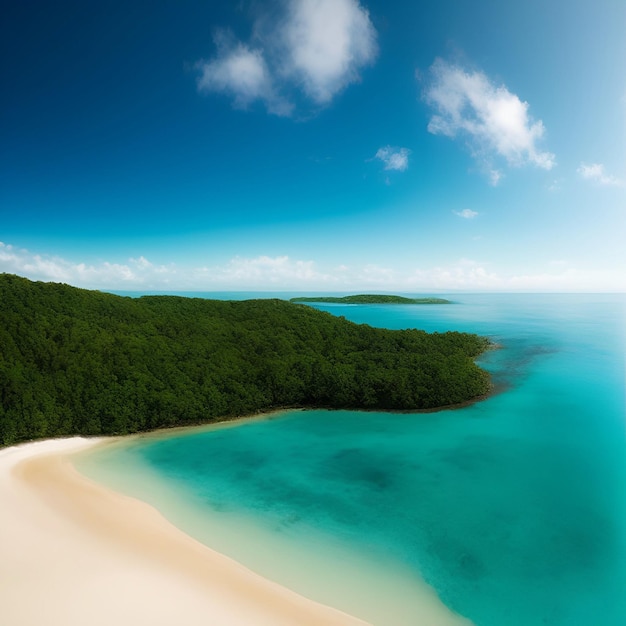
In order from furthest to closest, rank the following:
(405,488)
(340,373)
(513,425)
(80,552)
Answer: (340,373)
(513,425)
(405,488)
(80,552)

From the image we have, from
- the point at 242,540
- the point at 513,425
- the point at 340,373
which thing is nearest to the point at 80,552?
the point at 242,540

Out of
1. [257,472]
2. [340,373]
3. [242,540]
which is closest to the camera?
[242,540]

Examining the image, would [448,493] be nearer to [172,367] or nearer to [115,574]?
[115,574]

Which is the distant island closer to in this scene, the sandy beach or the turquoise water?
the turquoise water

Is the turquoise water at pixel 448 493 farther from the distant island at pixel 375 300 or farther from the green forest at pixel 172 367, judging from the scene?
the distant island at pixel 375 300

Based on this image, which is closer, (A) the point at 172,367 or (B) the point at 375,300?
(A) the point at 172,367

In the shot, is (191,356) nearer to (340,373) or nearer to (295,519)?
(340,373)

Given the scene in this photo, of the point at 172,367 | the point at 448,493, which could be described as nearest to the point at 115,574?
the point at 448,493

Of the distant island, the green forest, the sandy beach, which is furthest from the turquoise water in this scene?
the distant island

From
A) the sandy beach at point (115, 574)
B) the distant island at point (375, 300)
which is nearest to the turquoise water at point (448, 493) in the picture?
the sandy beach at point (115, 574)
